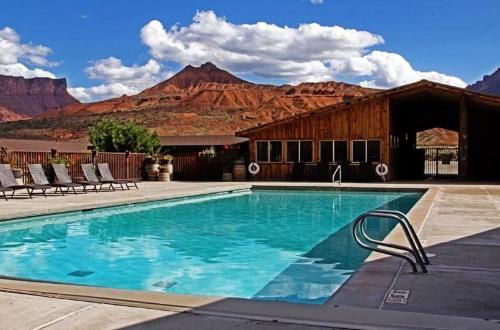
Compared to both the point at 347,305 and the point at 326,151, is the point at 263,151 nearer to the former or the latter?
the point at 326,151

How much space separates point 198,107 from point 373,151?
5954 cm

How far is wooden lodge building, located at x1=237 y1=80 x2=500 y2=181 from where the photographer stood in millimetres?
21547

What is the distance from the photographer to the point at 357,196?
16.8 metres

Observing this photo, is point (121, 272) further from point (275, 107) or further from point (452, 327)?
point (275, 107)

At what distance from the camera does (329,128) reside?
73.1 feet

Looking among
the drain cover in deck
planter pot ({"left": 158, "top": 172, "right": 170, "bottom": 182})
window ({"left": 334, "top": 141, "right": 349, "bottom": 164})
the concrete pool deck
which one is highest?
window ({"left": 334, "top": 141, "right": 349, "bottom": 164})

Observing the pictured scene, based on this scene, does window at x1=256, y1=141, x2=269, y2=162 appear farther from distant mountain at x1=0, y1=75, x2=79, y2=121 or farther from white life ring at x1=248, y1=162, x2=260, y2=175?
distant mountain at x1=0, y1=75, x2=79, y2=121

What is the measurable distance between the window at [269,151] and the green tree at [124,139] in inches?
225

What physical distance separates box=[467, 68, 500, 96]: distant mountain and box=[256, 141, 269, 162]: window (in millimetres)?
126247

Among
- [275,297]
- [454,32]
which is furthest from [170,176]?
[275,297]

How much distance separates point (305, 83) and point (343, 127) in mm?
83790

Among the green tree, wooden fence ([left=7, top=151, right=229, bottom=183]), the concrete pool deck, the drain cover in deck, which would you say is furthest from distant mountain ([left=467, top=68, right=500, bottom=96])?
the drain cover in deck

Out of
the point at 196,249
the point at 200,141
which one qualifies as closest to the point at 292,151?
the point at 200,141

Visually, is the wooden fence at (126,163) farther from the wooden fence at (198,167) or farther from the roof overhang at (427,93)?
the roof overhang at (427,93)
